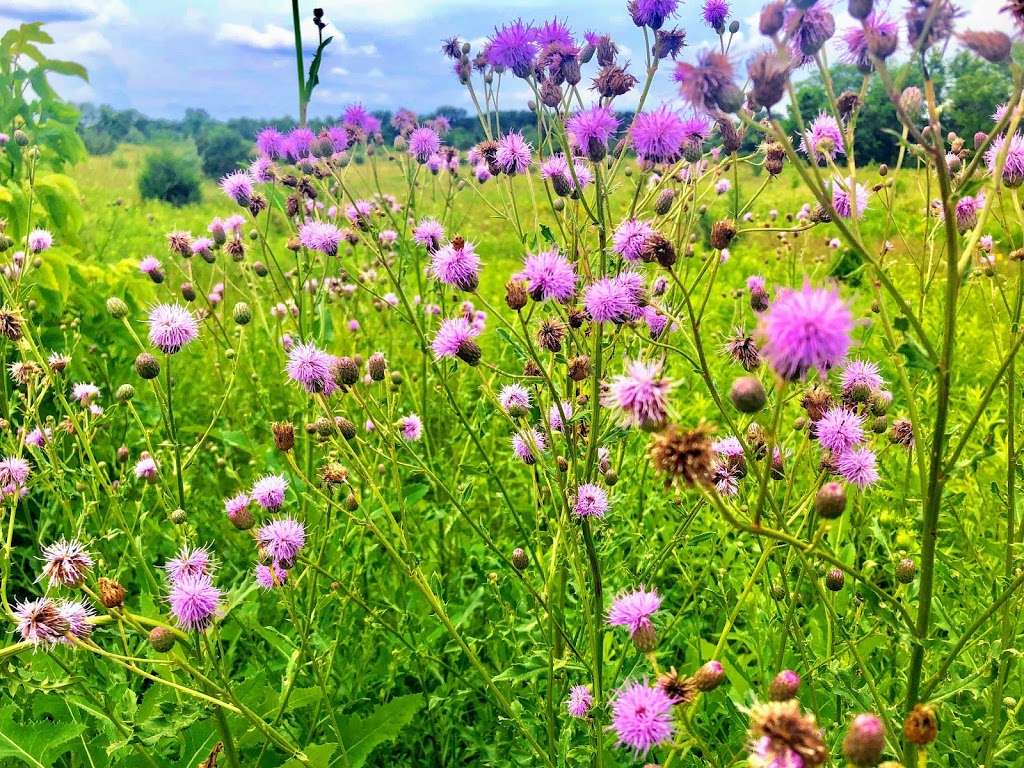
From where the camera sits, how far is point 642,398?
1043 millimetres

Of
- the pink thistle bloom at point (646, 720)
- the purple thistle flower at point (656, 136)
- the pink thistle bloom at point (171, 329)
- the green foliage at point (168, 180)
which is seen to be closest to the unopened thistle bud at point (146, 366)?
the pink thistle bloom at point (171, 329)

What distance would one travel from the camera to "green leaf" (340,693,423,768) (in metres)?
1.98

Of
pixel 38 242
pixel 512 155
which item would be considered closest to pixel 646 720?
pixel 512 155

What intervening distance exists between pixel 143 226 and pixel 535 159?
12145 millimetres

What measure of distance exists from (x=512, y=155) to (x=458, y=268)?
597 mm

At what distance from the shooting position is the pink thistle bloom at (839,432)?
153cm

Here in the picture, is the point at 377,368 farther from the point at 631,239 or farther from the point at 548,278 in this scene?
the point at 631,239

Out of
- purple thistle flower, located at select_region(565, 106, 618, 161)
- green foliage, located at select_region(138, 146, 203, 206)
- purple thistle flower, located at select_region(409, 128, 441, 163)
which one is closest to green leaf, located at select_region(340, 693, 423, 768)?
purple thistle flower, located at select_region(565, 106, 618, 161)

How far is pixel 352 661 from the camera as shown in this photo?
245 centimetres

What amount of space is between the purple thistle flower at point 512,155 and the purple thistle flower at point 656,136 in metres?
0.56

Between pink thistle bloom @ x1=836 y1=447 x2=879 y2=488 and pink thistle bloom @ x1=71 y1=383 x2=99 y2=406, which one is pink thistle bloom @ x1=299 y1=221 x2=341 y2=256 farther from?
pink thistle bloom @ x1=836 y1=447 x2=879 y2=488

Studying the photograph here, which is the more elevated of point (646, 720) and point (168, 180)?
Result: point (646, 720)

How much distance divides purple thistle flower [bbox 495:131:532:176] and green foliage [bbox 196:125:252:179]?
26.2 metres

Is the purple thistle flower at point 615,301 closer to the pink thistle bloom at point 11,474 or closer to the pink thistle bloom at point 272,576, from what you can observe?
the pink thistle bloom at point 272,576
